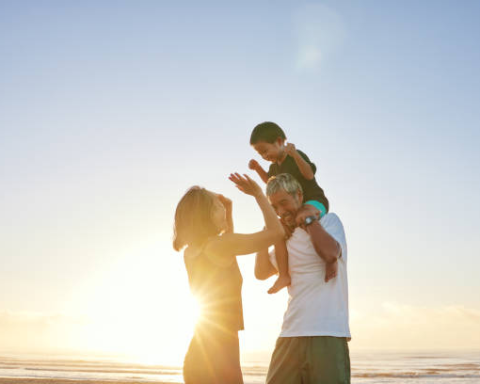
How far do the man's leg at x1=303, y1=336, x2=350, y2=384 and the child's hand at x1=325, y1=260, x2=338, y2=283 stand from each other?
16.4 inches

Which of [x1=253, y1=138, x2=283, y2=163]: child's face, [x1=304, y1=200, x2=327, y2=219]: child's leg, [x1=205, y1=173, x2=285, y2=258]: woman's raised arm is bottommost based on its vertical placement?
[x1=205, y1=173, x2=285, y2=258]: woman's raised arm

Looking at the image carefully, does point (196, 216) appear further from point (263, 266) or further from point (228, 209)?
point (263, 266)

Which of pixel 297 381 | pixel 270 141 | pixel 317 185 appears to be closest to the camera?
pixel 297 381

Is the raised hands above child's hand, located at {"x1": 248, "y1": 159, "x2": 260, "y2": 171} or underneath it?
underneath

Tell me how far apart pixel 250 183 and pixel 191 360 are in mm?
1354

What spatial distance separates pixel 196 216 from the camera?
12.2ft

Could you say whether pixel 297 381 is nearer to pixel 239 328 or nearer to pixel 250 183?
Result: pixel 239 328

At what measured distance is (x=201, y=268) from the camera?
371 cm

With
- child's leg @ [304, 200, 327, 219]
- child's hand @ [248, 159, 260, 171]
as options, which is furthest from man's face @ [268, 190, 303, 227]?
child's hand @ [248, 159, 260, 171]

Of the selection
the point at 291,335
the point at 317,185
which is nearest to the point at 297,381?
→ the point at 291,335

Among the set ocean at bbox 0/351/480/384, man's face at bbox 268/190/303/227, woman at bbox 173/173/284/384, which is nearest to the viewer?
woman at bbox 173/173/284/384

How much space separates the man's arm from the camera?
12.9ft

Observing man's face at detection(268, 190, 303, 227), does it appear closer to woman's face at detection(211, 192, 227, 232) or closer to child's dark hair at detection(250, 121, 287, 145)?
woman's face at detection(211, 192, 227, 232)

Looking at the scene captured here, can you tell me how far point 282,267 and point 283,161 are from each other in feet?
4.58
